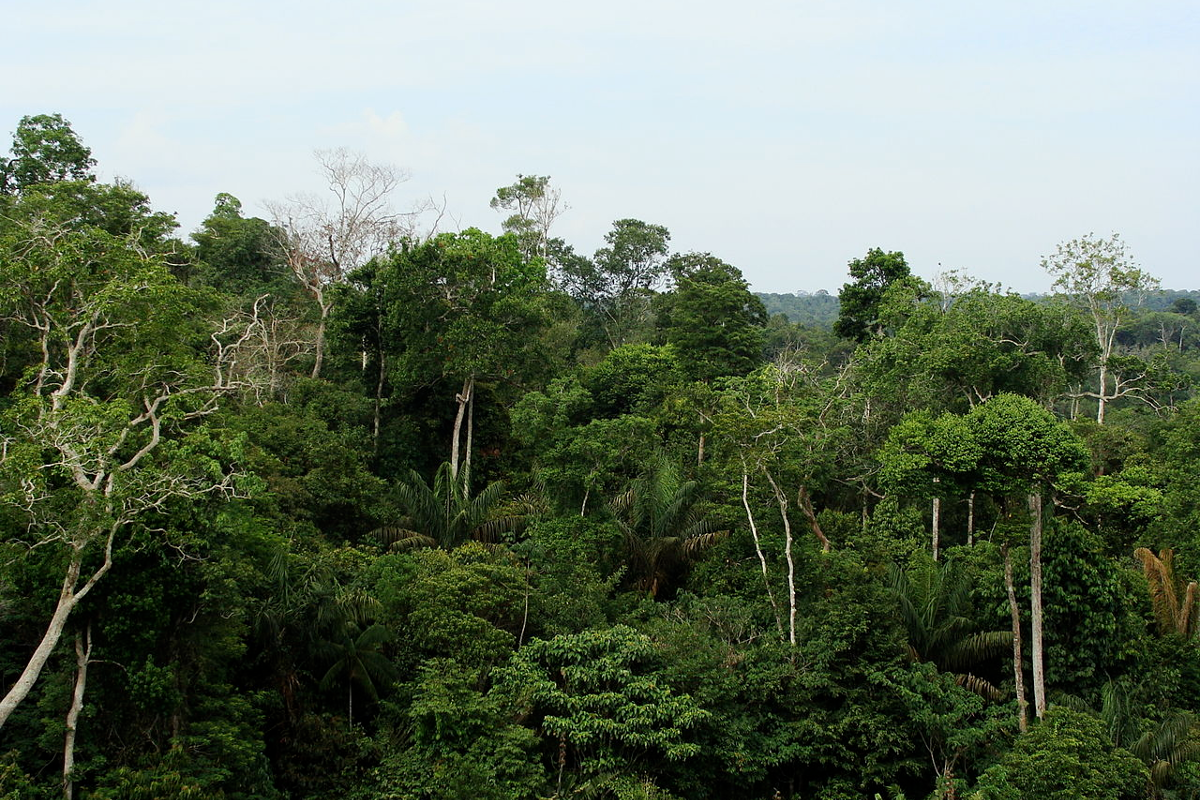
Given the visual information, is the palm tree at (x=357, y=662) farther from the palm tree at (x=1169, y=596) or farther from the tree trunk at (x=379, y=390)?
the palm tree at (x=1169, y=596)

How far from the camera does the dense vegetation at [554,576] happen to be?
865 cm

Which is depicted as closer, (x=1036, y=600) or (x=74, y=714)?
(x=74, y=714)

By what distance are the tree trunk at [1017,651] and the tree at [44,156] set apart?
20443mm

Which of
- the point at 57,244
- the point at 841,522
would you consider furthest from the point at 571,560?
the point at 57,244

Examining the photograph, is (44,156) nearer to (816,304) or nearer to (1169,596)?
(1169,596)

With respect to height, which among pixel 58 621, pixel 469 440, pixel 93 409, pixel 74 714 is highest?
pixel 93 409

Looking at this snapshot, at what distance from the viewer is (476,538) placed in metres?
16.2

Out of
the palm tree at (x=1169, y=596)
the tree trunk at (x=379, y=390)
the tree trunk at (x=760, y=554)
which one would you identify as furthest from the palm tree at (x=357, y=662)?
the palm tree at (x=1169, y=596)

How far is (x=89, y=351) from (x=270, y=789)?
6094 millimetres

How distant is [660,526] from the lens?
15.5 meters

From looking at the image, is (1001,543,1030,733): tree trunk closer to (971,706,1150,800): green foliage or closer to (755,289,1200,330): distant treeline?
(971,706,1150,800): green foliage

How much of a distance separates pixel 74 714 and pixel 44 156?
16783mm

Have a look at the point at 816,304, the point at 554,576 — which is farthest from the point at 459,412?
the point at 816,304

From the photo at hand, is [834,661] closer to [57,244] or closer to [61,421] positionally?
[61,421]
